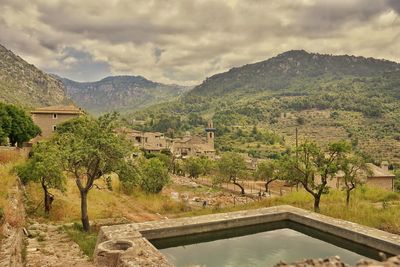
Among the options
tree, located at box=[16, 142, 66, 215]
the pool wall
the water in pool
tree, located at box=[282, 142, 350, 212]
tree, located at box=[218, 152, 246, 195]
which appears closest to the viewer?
the pool wall

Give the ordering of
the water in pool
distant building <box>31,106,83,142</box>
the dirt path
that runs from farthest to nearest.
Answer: distant building <box>31,106,83,142</box>, the water in pool, the dirt path

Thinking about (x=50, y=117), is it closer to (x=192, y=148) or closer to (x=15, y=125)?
(x=15, y=125)

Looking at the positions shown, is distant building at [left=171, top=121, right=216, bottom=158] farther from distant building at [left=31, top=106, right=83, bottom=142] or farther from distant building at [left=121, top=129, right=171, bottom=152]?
distant building at [left=31, top=106, right=83, bottom=142]

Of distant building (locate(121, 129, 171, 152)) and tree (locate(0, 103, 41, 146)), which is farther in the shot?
distant building (locate(121, 129, 171, 152))

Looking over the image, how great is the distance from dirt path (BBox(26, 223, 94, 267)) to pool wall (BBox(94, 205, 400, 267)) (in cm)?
99

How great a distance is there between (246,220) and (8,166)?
14.1 meters

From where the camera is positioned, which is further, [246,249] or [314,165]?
[314,165]

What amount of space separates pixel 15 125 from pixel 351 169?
1427 inches

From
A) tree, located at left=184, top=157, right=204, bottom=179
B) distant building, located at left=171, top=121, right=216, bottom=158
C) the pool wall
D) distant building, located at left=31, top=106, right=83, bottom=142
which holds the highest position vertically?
distant building, located at left=31, top=106, right=83, bottom=142

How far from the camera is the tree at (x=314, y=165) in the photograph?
1888cm

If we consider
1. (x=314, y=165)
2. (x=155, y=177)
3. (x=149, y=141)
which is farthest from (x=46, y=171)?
(x=149, y=141)

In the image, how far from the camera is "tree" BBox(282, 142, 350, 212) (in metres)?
18.9

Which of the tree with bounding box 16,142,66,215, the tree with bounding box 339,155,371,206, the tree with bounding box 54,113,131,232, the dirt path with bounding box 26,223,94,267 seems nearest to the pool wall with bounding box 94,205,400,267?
the dirt path with bounding box 26,223,94,267

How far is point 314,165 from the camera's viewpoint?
784 inches
